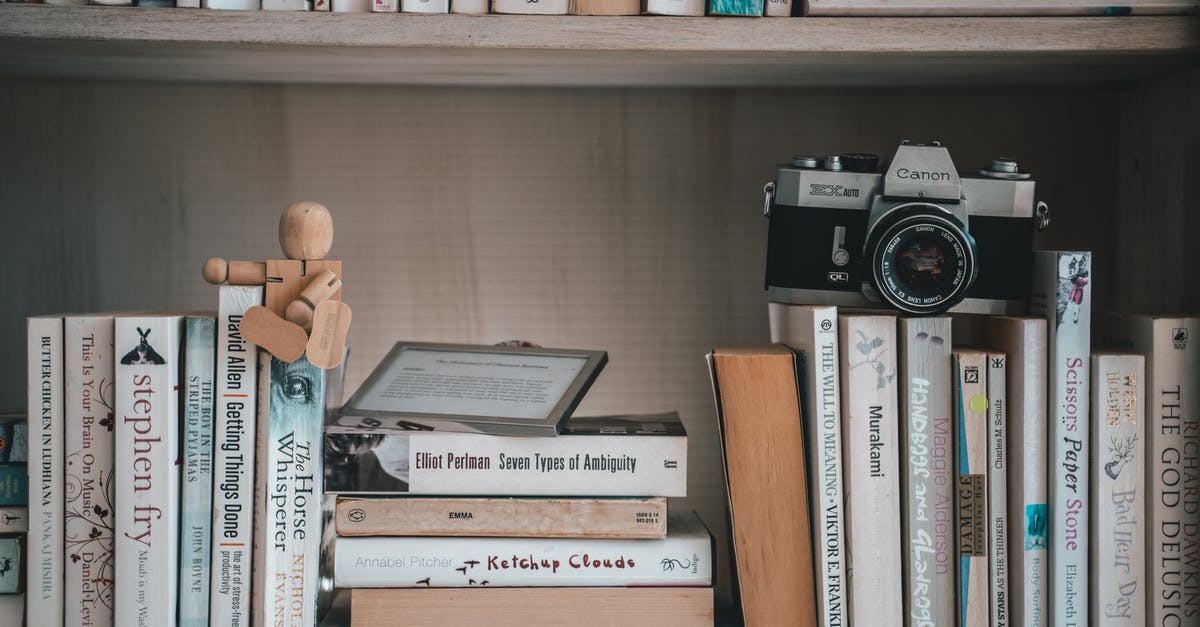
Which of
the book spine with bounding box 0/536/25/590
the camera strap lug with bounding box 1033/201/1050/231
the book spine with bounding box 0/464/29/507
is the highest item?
the camera strap lug with bounding box 1033/201/1050/231

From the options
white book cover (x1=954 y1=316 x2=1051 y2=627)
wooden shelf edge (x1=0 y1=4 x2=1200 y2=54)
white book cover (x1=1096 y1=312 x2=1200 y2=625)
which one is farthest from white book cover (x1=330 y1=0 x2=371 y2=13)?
white book cover (x1=1096 y1=312 x2=1200 y2=625)

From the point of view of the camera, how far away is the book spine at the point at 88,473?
0.76 metres

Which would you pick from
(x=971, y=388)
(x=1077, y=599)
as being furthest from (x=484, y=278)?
(x=1077, y=599)

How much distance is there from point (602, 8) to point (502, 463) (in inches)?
15.6

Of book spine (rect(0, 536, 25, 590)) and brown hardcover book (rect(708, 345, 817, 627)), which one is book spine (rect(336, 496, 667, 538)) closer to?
brown hardcover book (rect(708, 345, 817, 627))

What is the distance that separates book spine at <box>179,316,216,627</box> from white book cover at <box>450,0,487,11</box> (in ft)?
1.10

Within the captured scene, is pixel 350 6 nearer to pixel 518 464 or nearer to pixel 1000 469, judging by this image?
pixel 518 464

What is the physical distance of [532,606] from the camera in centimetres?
79

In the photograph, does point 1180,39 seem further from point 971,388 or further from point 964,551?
point 964,551

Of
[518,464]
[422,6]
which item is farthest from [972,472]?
[422,6]

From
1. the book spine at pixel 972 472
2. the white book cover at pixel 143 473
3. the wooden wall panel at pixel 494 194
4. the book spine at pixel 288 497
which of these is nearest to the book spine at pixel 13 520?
the white book cover at pixel 143 473

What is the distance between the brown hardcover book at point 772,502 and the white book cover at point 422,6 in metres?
0.38

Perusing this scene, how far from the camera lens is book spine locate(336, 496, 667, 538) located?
791 mm

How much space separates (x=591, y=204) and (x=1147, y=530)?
25.6 inches
